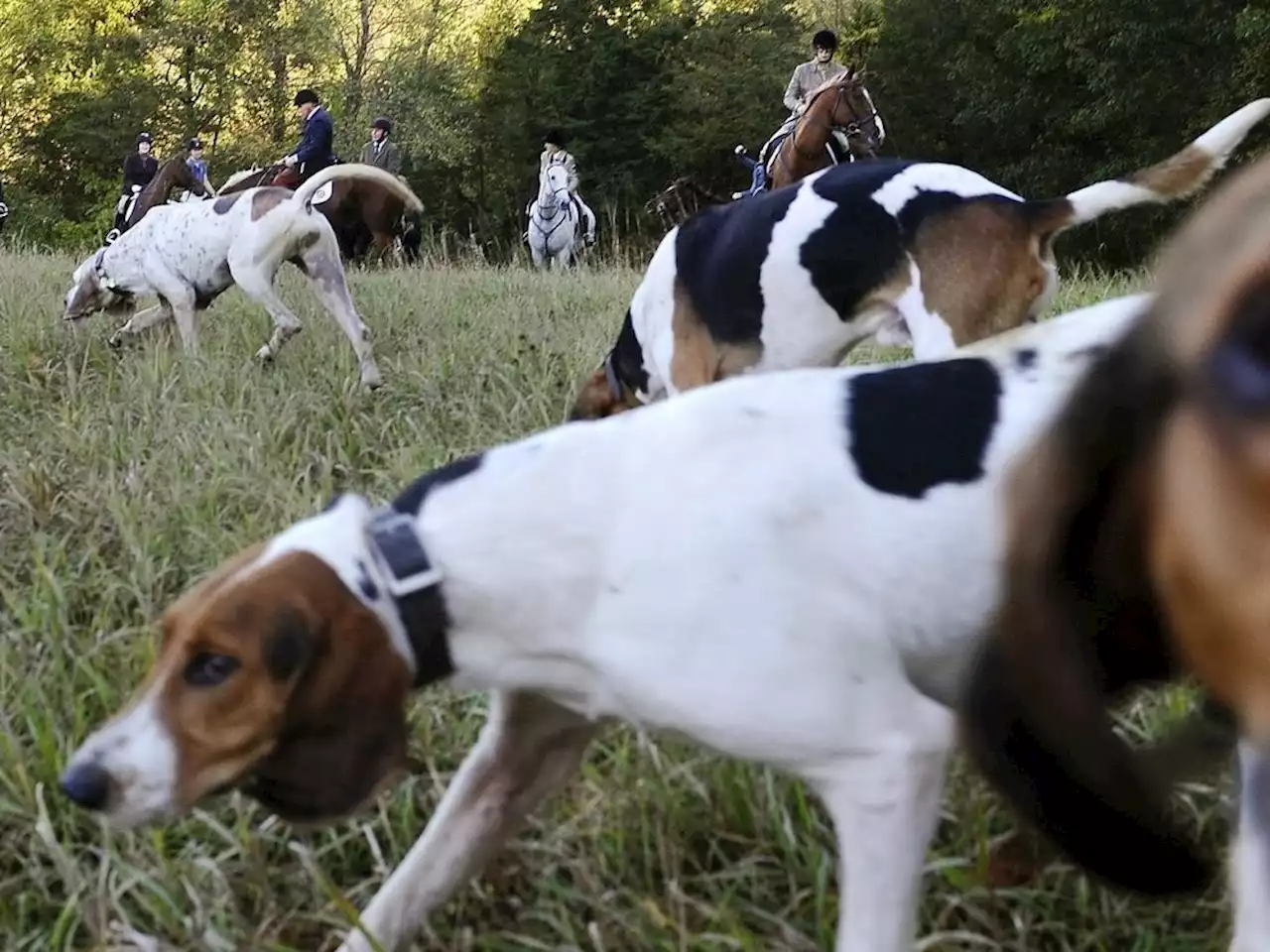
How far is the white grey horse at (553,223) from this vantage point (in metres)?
15.3

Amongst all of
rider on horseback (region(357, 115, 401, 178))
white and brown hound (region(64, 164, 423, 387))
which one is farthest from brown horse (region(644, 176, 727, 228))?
white and brown hound (region(64, 164, 423, 387))

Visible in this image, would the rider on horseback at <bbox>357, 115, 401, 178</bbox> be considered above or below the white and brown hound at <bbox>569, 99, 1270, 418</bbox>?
below

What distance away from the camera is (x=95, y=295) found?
7633mm

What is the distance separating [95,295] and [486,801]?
20.2ft

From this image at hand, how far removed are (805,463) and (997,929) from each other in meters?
0.76

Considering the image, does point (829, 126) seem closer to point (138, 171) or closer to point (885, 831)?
point (885, 831)

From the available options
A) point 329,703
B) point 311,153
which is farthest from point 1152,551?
point 311,153

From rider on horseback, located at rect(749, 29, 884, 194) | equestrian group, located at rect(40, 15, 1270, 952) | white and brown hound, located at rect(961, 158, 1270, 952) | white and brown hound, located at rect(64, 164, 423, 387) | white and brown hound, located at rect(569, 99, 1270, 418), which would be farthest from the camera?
rider on horseback, located at rect(749, 29, 884, 194)

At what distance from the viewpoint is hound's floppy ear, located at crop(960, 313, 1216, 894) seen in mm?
1008

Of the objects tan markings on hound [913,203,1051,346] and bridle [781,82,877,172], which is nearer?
tan markings on hound [913,203,1051,346]

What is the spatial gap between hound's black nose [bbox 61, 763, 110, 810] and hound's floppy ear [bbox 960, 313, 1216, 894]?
3.98 feet

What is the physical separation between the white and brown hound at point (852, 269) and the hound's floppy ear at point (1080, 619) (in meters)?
2.64

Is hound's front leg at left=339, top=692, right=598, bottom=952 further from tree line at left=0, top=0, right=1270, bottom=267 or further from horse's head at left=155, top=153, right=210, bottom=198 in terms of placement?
tree line at left=0, top=0, right=1270, bottom=267

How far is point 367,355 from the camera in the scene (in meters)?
5.92
